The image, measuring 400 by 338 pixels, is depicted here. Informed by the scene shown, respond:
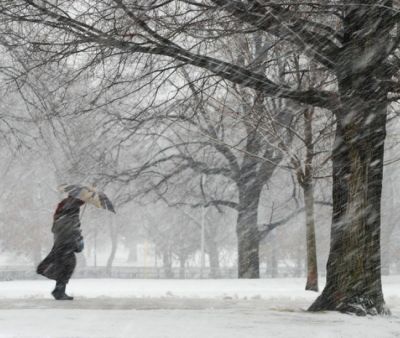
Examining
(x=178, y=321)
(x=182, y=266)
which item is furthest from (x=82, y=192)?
(x=182, y=266)

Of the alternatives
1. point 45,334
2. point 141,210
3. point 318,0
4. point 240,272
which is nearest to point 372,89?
point 318,0

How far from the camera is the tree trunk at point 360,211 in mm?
8898

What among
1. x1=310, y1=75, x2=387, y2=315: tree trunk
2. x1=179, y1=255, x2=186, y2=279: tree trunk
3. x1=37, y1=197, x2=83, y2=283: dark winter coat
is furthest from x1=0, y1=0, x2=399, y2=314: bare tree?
x1=179, y1=255, x2=186, y2=279: tree trunk

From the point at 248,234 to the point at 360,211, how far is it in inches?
513

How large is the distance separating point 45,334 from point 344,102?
4863 mm

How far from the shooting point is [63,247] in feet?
36.6

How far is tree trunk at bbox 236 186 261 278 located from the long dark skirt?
433 inches

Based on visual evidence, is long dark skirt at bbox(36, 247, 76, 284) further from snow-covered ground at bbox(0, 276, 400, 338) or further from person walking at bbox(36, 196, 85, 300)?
snow-covered ground at bbox(0, 276, 400, 338)

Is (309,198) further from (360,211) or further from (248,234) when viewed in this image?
(360,211)

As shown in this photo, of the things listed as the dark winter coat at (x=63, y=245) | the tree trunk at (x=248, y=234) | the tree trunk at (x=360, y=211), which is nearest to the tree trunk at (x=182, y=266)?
the tree trunk at (x=248, y=234)

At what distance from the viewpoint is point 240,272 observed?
21.9m

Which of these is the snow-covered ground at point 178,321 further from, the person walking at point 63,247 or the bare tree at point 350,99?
the bare tree at point 350,99

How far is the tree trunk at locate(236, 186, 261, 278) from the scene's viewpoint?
70.9ft

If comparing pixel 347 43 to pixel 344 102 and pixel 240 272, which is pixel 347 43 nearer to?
pixel 344 102
